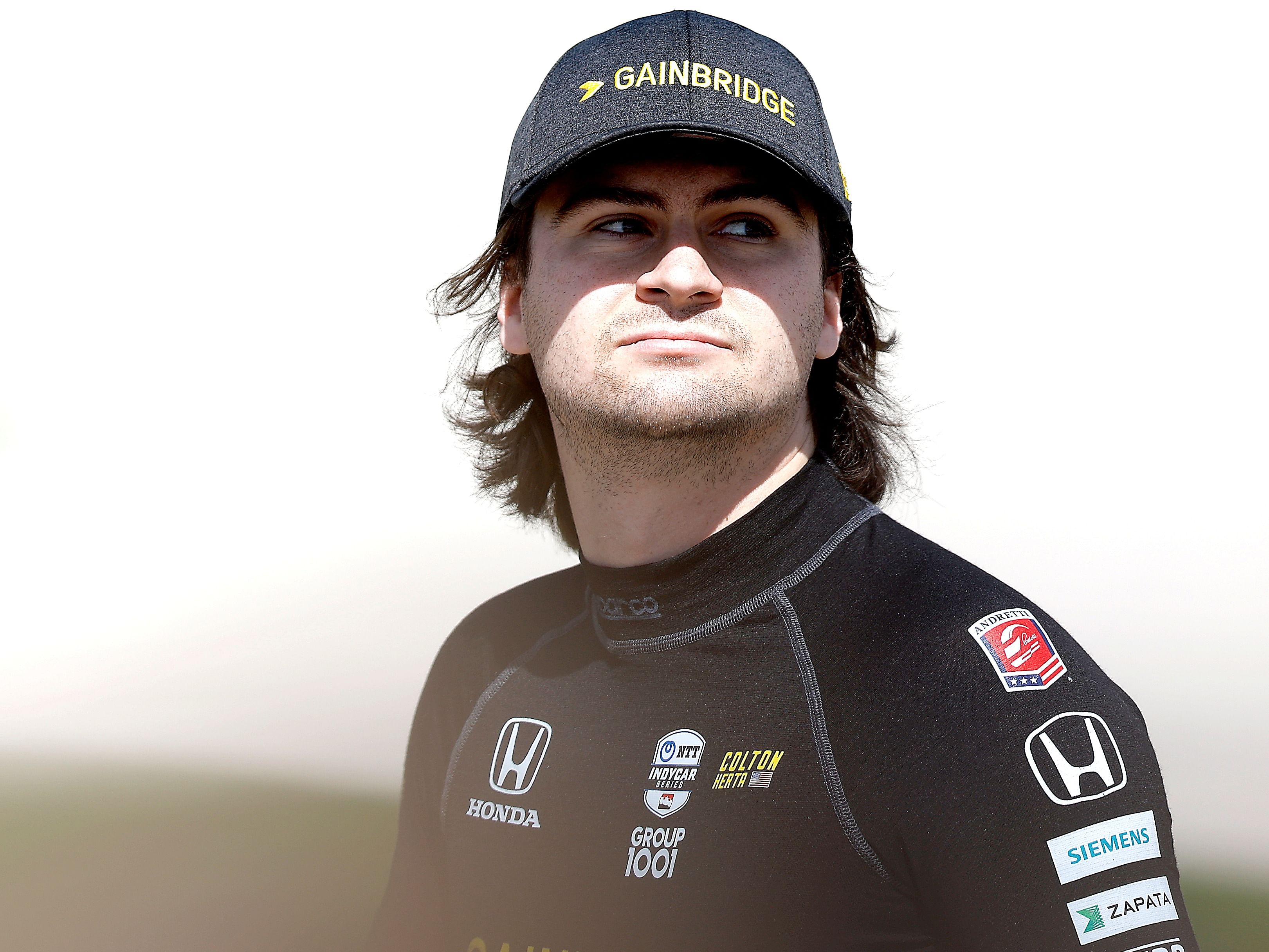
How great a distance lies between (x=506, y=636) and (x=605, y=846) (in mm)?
978

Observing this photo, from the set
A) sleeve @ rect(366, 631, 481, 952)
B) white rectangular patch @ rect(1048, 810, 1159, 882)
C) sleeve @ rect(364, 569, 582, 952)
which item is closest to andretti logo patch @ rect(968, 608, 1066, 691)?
white rectangular patch @ rect(1048, 810, 1159, 882)

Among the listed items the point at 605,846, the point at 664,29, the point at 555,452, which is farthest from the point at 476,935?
the point at 664,29

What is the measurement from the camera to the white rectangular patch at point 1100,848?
2.03 m

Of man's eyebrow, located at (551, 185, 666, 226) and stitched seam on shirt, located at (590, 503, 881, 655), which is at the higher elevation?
man's eyebrow, located at (551, 185, 666, 226)

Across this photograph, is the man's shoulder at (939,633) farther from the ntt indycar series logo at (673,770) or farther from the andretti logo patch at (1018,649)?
the ntt indycar series logo at (673,770)

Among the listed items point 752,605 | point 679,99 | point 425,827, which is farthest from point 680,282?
point 425,827

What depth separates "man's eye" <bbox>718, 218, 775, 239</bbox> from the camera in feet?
9.45

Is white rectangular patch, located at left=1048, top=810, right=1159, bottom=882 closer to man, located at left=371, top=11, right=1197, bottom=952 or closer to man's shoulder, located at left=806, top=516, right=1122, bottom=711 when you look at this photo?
man, located at left=371, top=11, right=1197, bottom=952

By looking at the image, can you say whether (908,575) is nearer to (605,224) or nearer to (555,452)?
(605,224)

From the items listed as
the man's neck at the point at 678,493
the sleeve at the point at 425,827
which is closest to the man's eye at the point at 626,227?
the man's neck at the point at 678,493

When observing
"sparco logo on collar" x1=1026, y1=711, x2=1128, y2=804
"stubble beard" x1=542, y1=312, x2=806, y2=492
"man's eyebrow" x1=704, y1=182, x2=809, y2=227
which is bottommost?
"sparco logo on collar" x1=1026, y1=711, x2=1128, y2=804

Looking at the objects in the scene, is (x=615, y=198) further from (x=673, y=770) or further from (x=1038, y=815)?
(x=1038, y=815)

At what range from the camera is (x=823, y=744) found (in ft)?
7.80

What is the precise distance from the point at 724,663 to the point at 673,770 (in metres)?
0.29
